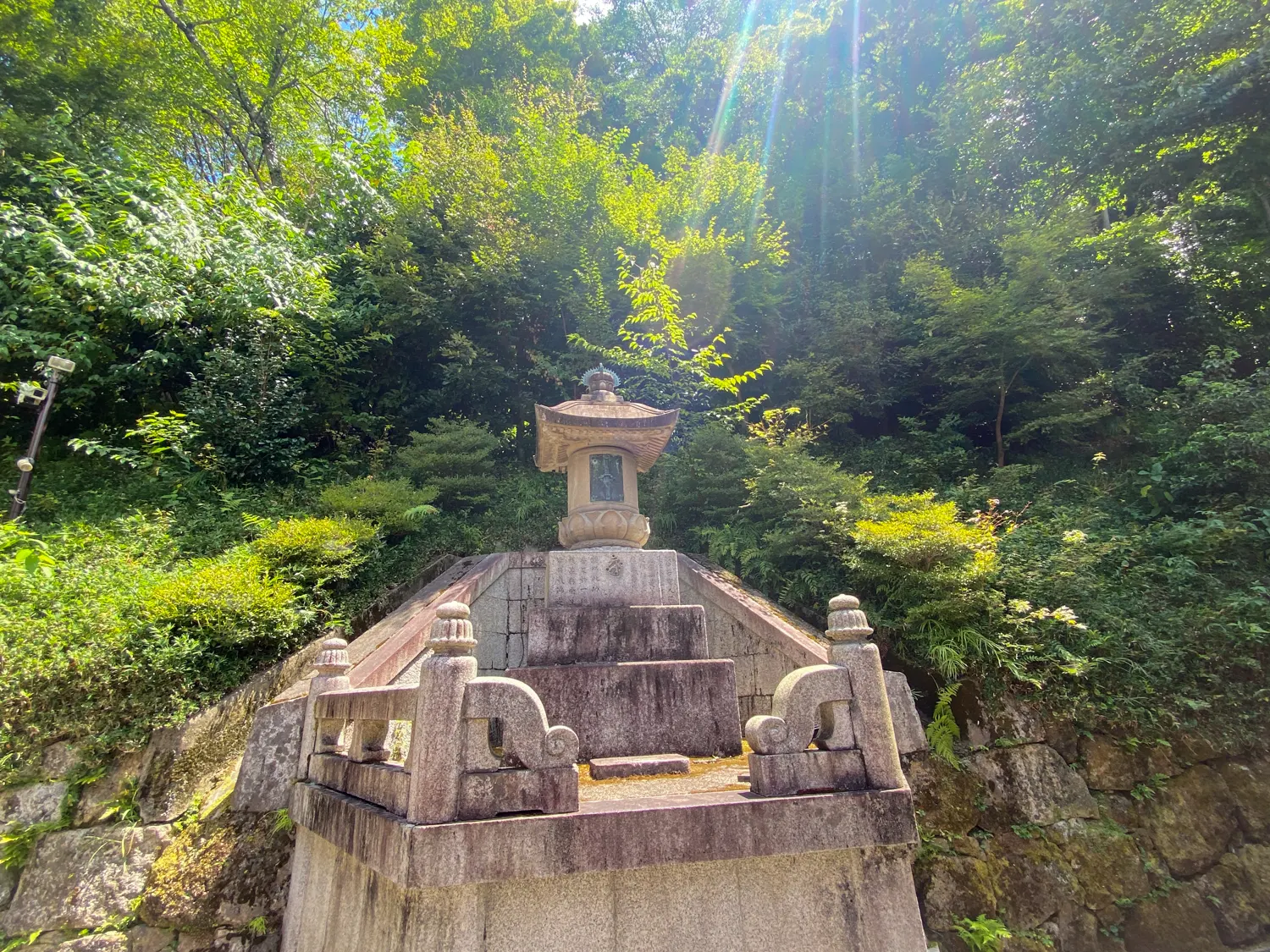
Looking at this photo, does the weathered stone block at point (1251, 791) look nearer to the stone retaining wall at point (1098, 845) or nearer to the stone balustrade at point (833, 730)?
the stone retaining wall at point (1098, 845)

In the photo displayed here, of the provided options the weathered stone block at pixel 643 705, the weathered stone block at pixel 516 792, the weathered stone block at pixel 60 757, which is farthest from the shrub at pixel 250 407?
the weathered stone block at pixel 516 792

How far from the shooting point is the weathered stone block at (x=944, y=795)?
16.5ft

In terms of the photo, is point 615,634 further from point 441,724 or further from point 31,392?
point 31,392

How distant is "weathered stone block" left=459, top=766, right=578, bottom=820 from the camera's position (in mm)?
2754

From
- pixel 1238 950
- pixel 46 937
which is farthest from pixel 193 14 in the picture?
pixel 1238 950

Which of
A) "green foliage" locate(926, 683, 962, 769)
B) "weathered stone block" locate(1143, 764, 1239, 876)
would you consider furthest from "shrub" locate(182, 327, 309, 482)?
"weathered stone block" locate(1143, 764, 1239, 876)

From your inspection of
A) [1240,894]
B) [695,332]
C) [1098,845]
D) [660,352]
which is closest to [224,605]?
[1098,845]

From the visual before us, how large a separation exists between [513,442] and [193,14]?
48.8 feet

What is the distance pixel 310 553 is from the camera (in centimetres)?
692

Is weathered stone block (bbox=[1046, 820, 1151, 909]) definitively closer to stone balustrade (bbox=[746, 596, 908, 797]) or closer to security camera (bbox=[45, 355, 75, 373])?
stone balustrade (bbox=[746, 596, 908, 797])

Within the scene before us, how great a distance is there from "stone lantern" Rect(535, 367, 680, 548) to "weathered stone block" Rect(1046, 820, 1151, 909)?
14.9 ft

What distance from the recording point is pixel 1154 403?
9984 mm

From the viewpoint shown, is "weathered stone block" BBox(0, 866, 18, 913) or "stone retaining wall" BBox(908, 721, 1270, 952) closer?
"weathered stone block" BBox(0, 866, 18, 913)

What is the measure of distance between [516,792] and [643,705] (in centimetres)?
197
